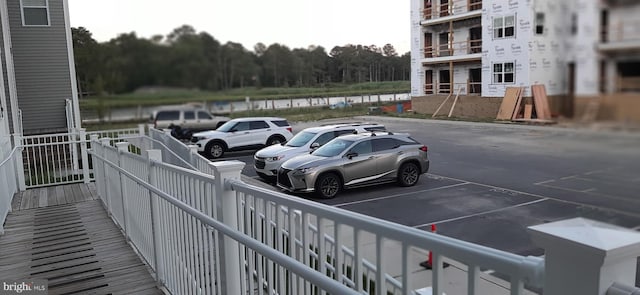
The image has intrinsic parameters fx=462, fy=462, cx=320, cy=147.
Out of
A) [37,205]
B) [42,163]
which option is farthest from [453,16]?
[42,163]

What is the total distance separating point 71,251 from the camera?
2850mm

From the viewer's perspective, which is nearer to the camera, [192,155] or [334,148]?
[192,155]

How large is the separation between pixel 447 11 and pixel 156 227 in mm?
1814

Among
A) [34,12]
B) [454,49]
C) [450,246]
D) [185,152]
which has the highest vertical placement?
[34,12]

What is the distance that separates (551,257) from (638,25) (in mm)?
339

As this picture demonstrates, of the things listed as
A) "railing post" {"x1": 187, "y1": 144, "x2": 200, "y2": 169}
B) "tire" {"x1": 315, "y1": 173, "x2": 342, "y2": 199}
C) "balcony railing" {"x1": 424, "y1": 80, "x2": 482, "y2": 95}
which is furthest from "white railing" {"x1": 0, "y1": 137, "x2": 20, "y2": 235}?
"balcony railing" {"x1": 424, "y1": 80, "x2": 482, "y2": 95}

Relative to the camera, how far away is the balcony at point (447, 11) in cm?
65

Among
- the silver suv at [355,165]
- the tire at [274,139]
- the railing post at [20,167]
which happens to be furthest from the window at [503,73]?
the tire at [274,139]

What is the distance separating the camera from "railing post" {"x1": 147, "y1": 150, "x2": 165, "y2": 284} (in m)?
2.17

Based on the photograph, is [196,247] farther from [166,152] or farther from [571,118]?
[166,152]

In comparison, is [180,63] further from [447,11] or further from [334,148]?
[334,148]

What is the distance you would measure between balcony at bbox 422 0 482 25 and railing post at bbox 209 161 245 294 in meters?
0.77

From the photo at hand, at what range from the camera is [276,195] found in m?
1.14

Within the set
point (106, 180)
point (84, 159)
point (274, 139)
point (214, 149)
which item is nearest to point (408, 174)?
point (274, 139)
